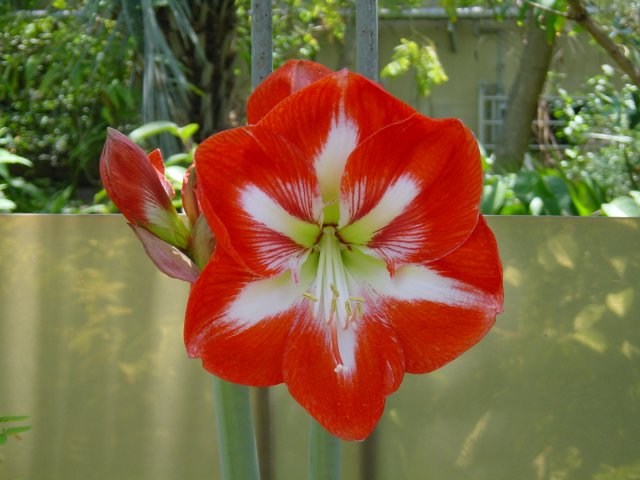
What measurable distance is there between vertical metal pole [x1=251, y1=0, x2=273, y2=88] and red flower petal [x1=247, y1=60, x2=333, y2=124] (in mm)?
61

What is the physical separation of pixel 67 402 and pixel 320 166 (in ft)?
1.22

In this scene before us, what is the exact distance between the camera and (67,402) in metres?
0.60

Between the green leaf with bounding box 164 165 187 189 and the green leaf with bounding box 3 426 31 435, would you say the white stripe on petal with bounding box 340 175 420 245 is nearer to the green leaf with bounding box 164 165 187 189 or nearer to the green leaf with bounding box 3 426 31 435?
the green leaf with bounding box 3 426 31 435

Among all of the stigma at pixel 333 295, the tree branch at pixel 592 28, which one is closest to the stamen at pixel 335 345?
the stigma at pixel 333 295

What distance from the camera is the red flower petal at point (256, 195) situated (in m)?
0.30

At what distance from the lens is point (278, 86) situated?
0.34 metres

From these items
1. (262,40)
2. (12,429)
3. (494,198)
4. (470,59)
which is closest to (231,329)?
(262,40)

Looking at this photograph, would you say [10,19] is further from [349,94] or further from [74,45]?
[349,94]

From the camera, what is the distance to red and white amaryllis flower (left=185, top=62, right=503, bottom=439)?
31 cm

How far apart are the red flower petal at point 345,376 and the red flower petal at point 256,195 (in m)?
0.04

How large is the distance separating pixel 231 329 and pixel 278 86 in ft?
0.37

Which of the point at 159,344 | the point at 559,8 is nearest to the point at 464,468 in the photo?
the point at 159,344

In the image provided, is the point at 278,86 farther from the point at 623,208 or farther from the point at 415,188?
the point at 623,208

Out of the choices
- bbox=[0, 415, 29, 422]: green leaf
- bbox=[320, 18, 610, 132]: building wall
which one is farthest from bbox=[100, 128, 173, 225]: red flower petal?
bbox=[320, 18, 610, 132]: building wall
